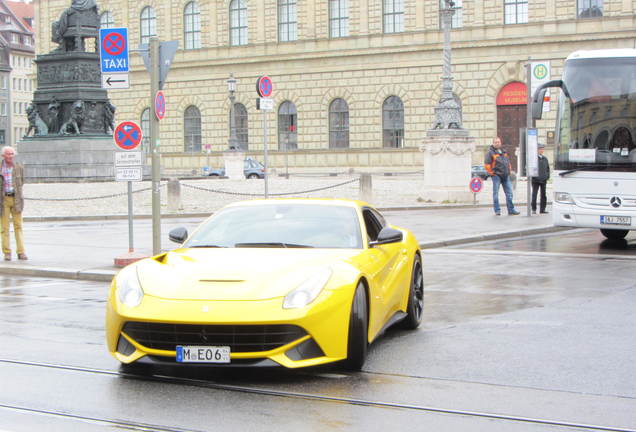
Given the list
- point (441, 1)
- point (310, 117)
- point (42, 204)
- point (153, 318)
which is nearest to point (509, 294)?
point (153, 318)

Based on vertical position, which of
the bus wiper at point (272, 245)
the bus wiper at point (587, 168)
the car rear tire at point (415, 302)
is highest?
the bus wiper at point (587, 168)

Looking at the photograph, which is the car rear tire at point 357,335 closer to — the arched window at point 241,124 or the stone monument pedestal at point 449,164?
the stone monument pedestal at point 449,164

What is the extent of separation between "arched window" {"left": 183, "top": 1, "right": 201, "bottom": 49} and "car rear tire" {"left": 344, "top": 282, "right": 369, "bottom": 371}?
220 feet

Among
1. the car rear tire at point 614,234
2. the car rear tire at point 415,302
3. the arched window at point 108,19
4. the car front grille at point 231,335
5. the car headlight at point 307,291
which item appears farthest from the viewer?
the arched window at point 108,19

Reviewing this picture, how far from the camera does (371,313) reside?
8.26 metres

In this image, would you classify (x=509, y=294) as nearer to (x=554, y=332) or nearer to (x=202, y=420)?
(x=554, y=332)

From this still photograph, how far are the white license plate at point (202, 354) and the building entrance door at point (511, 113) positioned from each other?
181 ft

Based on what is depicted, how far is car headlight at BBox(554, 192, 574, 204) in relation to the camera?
1923 centimetres

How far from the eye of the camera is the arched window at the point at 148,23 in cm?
7481

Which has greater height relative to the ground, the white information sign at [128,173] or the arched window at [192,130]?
the arched window at [192,130]

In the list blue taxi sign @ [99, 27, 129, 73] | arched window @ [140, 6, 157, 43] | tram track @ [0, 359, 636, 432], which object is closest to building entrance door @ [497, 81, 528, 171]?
arched window @ [140, 6, 157, 43]

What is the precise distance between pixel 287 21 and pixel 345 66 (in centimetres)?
574

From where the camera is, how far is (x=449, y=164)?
34.2 m

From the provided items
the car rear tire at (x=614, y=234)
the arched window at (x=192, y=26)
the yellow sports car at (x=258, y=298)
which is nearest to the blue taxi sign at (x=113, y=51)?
the yellow sports car at (x=258, y=298)
